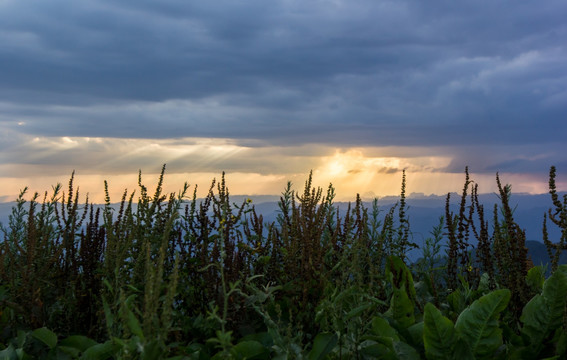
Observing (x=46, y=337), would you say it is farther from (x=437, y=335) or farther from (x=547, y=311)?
(x=547, y=311)

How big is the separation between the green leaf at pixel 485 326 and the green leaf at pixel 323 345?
883 millimetres

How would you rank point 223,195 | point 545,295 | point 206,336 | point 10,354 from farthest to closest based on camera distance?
1. point 223,195
2. point 206,336
3. point 545,295
4. point 10,354

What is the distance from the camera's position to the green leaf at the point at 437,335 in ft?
9.89

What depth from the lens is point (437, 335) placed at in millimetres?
3033

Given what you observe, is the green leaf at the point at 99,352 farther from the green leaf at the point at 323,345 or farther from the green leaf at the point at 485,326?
the green leaf at the point at 485,326

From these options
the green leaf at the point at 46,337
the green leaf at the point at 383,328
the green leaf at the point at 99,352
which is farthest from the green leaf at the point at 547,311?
the green leaf at the point at 46,337

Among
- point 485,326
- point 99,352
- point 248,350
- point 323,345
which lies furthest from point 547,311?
point 99,352

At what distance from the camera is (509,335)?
3580mm

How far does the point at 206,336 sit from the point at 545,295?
2.37 m


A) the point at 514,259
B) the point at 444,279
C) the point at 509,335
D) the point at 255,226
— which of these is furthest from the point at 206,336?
the point at 444,279

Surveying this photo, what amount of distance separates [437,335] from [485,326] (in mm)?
341

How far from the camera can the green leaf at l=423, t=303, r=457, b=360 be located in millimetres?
3016

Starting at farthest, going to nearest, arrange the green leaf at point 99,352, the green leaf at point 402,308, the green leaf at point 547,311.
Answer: the green leaf at point 402,308 < the green leaf at point 547,311 < the green leaf at point 99,352

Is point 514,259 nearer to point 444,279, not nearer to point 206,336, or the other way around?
point 444,279
